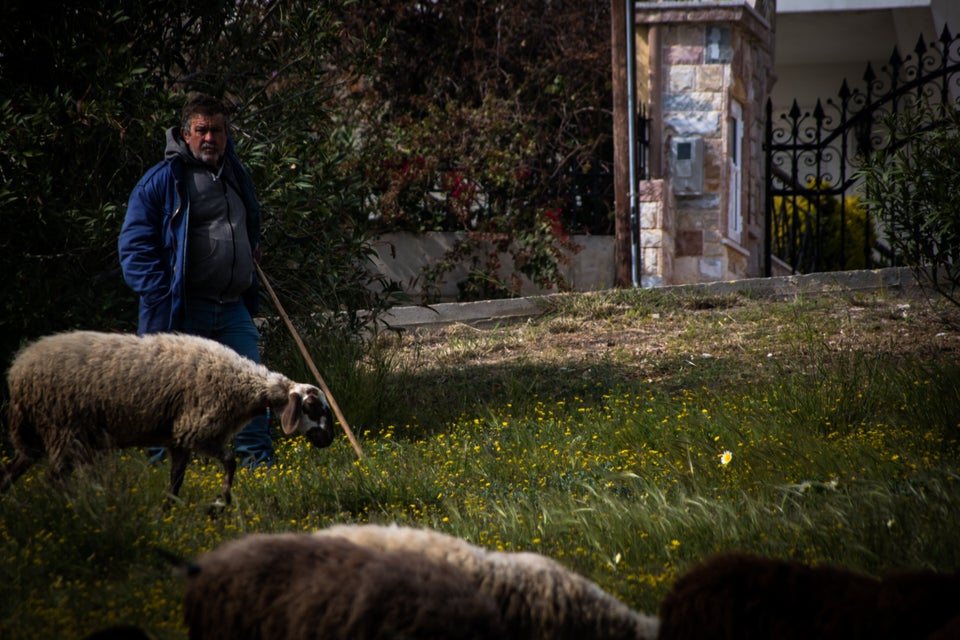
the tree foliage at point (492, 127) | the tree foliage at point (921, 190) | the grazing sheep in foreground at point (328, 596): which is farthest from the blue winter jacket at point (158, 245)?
the tree foliage at point (492, 127)

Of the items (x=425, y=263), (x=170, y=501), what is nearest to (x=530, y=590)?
(x=170, y=501)

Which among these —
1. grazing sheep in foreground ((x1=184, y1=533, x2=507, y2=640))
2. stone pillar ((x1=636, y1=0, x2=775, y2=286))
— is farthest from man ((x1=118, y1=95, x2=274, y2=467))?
stone pillar ((x1=636, y1=0, x2=775, y2=286))

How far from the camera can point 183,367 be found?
5570mm

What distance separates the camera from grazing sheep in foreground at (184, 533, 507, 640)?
8.91ft

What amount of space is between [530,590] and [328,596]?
67 cm

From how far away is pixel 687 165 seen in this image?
39.5 feet

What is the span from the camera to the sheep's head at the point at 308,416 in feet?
19.2

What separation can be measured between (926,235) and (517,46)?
308 inches

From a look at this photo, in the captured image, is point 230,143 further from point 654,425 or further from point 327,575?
point 327,575

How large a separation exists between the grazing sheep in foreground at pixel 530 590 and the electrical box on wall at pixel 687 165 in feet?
30.5

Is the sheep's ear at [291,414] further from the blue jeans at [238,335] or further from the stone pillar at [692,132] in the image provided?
the stone pillar at [692,132]

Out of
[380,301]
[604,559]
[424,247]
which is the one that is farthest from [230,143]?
[424,247]

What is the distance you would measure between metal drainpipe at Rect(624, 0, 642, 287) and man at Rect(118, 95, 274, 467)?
19.7 feet

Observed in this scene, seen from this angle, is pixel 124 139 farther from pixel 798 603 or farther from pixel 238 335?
pixel 798 603
